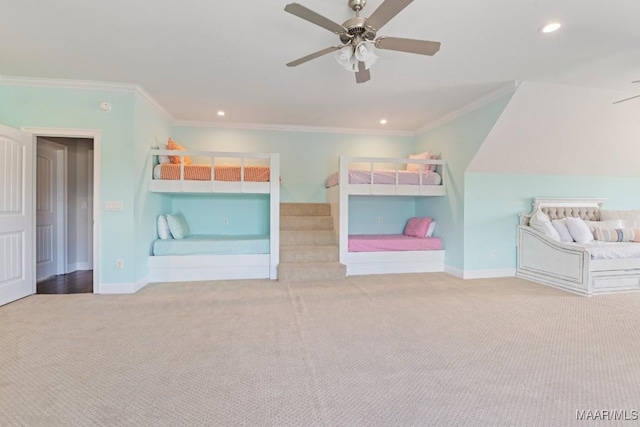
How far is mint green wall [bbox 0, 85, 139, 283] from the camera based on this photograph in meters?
3.64

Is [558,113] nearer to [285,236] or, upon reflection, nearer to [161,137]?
[285,236]

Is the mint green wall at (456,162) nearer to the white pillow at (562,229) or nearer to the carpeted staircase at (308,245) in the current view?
the white pillow at (562,229)

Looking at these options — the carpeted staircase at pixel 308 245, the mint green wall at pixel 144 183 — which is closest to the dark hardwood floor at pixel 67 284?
the mint green wall at pixel 144 183

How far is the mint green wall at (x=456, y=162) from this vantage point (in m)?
4.27

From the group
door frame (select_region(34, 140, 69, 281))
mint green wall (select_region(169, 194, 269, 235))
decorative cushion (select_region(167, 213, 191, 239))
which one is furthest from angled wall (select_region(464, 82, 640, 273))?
door frame (select_region(34, 140, 69, 281))

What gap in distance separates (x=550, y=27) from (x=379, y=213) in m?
3.94

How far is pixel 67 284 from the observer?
4270 millimetres

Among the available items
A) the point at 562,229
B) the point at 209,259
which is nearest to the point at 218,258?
the point at 209,259

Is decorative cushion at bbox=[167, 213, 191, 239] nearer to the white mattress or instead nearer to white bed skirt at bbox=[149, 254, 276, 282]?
white bed skirt at bbox=[149, 254, 276, 282]

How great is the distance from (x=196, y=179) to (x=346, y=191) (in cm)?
222

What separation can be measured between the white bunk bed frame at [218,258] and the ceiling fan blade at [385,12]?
2651mm

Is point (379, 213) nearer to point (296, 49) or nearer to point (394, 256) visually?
point (394, 256)

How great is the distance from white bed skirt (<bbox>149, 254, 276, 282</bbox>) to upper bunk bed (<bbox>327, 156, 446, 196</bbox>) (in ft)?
5.58

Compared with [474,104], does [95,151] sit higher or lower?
lower
